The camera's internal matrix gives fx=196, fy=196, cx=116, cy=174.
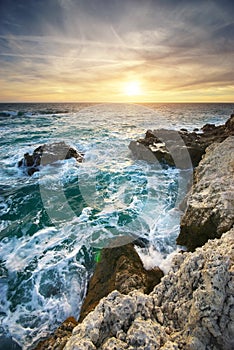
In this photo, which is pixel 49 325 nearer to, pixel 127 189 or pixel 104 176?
pixel 127 189

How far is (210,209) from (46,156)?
37.3ft

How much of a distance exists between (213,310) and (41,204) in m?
7.96

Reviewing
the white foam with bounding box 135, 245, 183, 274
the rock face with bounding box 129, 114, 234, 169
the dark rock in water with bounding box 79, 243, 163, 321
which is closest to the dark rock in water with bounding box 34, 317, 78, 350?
the dark rock in water with bounding box 79, 243, 163, 321

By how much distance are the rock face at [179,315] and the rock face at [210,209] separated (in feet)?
5.49

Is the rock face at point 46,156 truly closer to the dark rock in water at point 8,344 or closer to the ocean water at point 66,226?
the ocean water at point 66,226

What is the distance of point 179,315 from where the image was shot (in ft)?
8.08

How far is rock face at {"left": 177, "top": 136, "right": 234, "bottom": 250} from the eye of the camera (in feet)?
14.2

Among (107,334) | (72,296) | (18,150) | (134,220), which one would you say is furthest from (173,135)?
(107,334)

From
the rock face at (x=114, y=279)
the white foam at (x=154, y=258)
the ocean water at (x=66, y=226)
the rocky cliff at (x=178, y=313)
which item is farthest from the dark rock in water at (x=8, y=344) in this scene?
the white foam at (x=154, y=258)

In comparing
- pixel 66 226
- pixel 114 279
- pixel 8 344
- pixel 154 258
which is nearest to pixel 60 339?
pixel 114 279

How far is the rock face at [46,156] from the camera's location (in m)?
12.9

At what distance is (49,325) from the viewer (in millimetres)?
4121

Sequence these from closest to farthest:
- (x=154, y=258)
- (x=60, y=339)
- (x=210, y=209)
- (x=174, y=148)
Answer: (x=60, y=339) < (x=210, y=209) < (x=154, y=258) < (x=174, y=148)

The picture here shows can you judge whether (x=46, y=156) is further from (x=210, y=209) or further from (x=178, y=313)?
(x=178, y=313)
